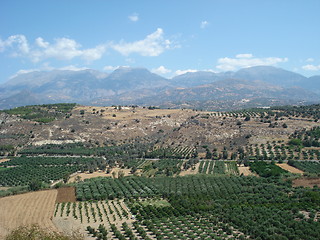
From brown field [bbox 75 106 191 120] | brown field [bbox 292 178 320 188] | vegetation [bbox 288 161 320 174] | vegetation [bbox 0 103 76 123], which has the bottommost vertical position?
vegetation [bbox 288 161 320 174]

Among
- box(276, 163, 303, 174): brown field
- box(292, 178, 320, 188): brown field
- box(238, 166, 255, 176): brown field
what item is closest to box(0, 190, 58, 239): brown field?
box(238, 166, 255, 176): brown field

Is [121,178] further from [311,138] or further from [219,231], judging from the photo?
[311,138]

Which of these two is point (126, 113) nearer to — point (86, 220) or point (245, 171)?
point (245, 171)

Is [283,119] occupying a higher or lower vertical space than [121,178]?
higher

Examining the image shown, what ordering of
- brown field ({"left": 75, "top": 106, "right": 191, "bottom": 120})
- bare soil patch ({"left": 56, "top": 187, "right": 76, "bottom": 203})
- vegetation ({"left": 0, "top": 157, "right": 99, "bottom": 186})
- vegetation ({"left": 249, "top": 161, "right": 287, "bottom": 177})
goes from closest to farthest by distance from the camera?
bare soil patch ({"left": 56, "top": 187, "right": 76, "bottom": 203}), vegetation ({"left": 249, "top": 161, "right": 287, "bottom": 177}), vegetation ({"left": 0, "top": 157, "right": 99, "bottom": 186}), brown field ({"left": 75, "top": 106, "right": 191, "bottom": 120})

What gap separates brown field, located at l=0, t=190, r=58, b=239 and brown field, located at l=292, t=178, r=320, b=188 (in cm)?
5298

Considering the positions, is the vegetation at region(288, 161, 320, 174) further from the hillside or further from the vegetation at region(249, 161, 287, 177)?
the vegetation at region(249, 161, 287, 177)

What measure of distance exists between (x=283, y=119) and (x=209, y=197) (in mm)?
91537

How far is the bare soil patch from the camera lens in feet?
202

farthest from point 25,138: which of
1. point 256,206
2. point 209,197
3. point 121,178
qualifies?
point 256,206

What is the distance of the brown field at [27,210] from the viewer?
48719 mm

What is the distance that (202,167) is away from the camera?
91.6 metres

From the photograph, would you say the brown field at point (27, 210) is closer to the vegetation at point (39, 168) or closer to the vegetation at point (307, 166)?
the vegetation at point (39, 168)

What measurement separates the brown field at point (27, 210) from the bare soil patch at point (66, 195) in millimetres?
1036
